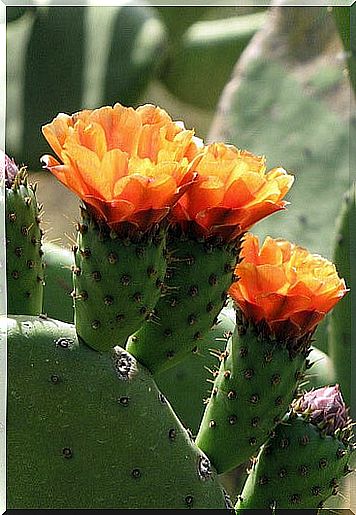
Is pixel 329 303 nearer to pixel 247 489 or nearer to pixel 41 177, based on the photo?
pixel 247 489

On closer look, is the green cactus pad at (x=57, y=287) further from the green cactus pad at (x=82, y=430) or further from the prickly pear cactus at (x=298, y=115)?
the prickly pear cactus at (x=298, y=115)

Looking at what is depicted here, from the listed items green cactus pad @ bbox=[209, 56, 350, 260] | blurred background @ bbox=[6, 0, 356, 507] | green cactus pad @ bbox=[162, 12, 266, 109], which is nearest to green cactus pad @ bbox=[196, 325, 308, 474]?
blurred background @ bbox=[6, 0, 356, 507]

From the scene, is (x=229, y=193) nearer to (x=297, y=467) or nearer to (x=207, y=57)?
(x=297, y=467)

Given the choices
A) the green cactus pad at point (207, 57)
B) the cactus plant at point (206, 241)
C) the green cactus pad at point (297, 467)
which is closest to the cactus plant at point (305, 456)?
the green cactus pad at point (297, 467)

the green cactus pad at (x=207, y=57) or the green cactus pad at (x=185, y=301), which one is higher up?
the green cactus pad at (x=185, y=301)

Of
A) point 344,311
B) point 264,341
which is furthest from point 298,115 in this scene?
point 264,341

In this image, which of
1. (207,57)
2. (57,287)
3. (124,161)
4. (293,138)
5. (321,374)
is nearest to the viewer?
(124,161)
